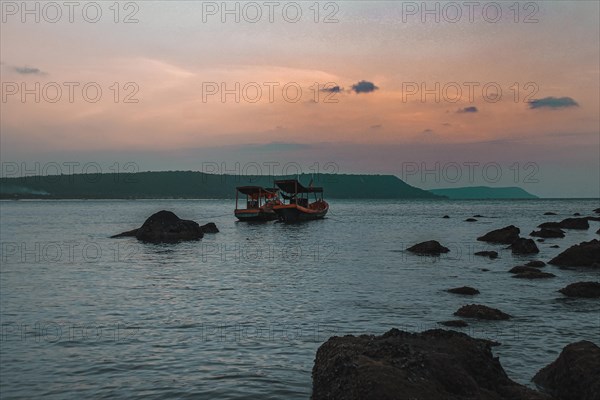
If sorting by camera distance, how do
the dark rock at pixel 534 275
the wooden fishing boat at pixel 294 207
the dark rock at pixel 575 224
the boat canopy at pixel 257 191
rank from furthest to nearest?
the boat canopy at pixel 257 191
the wooden fishing boat at pixel 294 207
the dark rock at pixel 575 224
the dark rock at pixel 534 275

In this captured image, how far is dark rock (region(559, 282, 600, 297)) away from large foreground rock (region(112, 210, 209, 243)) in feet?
109

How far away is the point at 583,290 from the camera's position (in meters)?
19.1

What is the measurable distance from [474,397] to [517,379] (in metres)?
3.81

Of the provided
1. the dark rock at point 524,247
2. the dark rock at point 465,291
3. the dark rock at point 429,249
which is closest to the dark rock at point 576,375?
the dark rock at point 465,291

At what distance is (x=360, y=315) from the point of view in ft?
53.6

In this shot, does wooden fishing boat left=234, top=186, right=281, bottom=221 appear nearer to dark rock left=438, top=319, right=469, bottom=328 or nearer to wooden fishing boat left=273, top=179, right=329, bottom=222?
wooden fishing boat left=273, top=179, right=329, bottom=222

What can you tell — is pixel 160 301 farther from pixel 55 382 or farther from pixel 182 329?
pixel 55 382

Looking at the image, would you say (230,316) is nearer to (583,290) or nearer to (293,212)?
(583,290)

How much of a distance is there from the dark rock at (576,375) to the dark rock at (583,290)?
1092 centimetres

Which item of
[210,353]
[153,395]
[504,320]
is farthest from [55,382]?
[504,320]

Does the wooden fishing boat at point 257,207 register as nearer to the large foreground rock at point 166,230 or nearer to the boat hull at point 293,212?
the boat hull at point 293,212

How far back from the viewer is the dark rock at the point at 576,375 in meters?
7.95

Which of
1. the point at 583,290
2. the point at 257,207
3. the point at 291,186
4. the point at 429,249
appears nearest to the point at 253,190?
the point at 257,207

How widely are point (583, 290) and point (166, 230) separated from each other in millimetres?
34640
